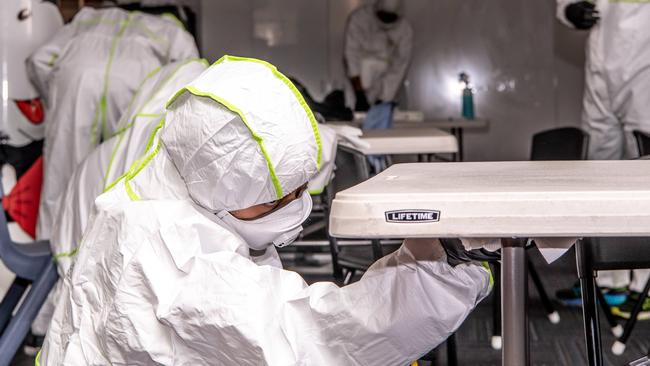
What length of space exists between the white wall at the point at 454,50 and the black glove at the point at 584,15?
14.4 feet

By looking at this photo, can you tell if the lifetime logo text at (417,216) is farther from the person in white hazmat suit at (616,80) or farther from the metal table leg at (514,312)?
the person in white hazmat suit at (616,80)

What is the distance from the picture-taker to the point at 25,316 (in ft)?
8.74

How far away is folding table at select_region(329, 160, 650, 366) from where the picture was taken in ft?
3.31

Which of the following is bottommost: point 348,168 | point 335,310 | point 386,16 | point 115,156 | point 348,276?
point 386,16

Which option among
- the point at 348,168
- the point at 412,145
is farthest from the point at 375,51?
the point at 348,168

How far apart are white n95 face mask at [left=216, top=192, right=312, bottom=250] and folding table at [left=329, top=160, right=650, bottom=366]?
0.98ft

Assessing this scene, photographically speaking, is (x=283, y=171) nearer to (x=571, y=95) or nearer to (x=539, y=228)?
(x=539, y=228)

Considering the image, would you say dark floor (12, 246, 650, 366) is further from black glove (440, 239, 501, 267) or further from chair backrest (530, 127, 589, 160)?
black glove (440, 239, 501, 267)

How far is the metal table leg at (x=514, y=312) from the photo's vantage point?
119 cm

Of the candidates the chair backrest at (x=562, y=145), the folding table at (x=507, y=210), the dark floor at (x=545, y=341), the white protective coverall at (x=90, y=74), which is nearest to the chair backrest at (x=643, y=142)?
the chair backrest at (x=562, y=145)

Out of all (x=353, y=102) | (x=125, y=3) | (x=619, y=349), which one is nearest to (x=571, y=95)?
(x=353, y=102)

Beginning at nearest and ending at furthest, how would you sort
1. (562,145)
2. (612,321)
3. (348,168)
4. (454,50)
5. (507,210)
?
(507,210)
(348,168)
(562,145)
(612,321)
(454,50)

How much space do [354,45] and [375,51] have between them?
181 mm

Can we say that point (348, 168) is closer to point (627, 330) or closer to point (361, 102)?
point (627, 330)
